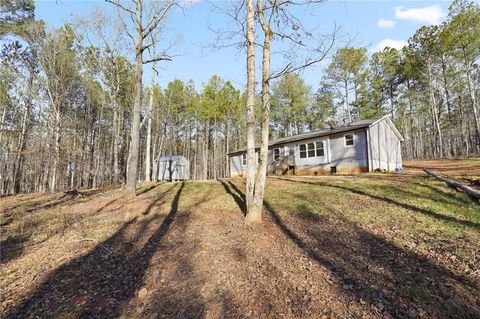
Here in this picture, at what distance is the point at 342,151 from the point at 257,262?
16.3 meters

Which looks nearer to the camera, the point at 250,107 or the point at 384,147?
the point at 250,107

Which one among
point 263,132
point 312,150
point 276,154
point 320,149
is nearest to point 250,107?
point 263,132

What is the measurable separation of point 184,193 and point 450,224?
1026 cm

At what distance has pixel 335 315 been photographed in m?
3.49

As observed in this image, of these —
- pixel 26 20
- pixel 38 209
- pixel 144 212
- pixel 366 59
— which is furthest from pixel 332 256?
pixel 366 59

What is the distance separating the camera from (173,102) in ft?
110

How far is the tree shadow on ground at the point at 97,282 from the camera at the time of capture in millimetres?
4047

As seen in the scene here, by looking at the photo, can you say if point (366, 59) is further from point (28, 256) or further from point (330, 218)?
point (28, 256)

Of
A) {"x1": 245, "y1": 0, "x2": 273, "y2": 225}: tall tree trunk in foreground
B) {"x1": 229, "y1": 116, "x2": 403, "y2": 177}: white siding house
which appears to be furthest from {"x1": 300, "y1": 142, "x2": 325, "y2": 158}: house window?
Answer: {"x1": 245, "y1": 0, "x2": 273, "y2": 225}: tall tree trunk in foreground

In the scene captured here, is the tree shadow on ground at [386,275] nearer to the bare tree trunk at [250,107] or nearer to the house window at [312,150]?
the bare tree trunk at [250,107]

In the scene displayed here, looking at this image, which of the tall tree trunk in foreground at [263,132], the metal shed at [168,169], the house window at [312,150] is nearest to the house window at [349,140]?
the house window at [312,150]

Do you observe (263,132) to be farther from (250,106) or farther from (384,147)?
(384,147)

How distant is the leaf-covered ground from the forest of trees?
9.01 m

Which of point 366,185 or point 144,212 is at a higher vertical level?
point 366,185
